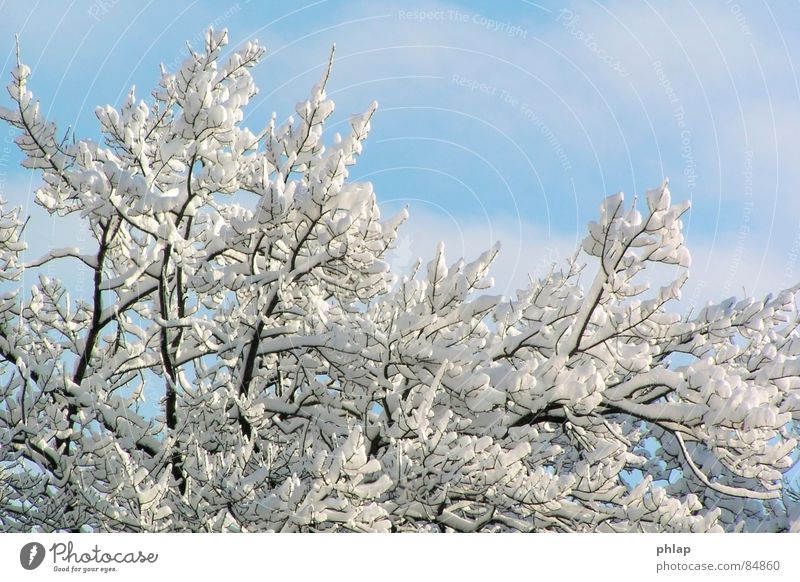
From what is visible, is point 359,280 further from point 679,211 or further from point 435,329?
point 679,211

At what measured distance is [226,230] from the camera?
653 centimetres

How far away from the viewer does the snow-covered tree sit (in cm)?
514

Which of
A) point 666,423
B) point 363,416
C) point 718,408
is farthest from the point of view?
point 363,416

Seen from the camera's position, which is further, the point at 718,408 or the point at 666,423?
the point at 666,423

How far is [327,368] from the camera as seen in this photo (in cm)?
675

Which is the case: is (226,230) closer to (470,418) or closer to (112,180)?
(112,180)

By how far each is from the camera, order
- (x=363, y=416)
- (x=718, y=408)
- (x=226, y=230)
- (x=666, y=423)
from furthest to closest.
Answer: (x=226, y=230) → (x=363, y=416) → (x=666, y=423) → (x=718, y=408)

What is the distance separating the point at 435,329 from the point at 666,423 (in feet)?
5.37

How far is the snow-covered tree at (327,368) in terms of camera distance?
5.14 meters

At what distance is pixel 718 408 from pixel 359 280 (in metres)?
2.68

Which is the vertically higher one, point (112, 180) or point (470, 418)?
point (112, 180)

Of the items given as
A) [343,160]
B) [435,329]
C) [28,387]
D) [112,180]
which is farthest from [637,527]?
[28,387]

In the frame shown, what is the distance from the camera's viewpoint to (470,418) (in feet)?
19.7
